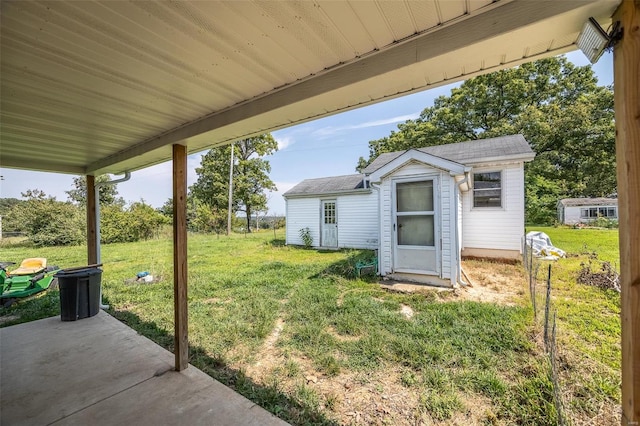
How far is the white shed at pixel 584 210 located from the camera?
18234 millimetres

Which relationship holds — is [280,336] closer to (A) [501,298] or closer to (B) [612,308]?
(A) [501,298]

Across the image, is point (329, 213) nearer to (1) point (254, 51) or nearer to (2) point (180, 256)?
(2) point (180, 256)

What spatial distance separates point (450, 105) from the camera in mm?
18625

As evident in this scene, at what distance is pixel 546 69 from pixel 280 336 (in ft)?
72.9

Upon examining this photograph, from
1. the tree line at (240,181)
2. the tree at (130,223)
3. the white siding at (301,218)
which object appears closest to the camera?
the white siding at (301,218)

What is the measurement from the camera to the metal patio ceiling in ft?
3.37

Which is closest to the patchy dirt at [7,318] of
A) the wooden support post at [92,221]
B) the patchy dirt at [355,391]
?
the wooden support post at [92,221]

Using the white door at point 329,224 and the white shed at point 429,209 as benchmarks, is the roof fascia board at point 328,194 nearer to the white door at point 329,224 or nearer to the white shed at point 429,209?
the white shed at point 429,209

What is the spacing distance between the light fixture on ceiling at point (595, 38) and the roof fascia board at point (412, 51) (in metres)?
0.10

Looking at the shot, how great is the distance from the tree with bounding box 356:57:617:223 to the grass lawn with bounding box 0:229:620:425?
44.0ft

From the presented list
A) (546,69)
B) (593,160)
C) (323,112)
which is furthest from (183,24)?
(546,69)

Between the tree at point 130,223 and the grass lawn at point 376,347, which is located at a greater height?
the tree at point 130,223

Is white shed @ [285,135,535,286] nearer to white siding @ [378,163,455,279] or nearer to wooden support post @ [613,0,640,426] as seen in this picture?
white siding @ [378,163,455,279]

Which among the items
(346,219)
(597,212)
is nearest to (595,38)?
(346,219)
